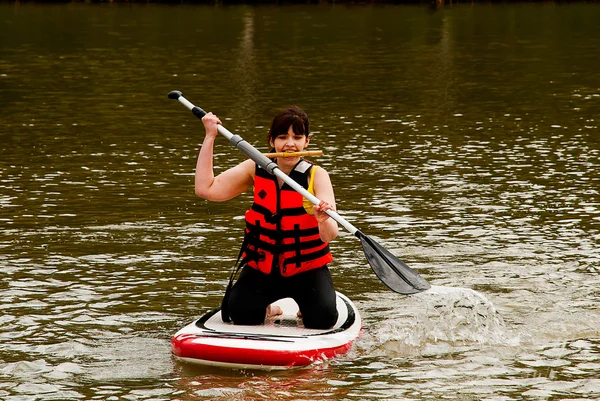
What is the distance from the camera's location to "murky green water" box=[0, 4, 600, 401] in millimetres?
7352

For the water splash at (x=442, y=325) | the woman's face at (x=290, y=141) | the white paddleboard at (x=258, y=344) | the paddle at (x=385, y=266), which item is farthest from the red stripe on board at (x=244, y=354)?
the woman's face at (x=290, y=141)

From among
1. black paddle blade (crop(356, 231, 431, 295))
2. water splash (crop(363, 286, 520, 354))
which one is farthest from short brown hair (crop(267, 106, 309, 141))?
water splash (crop(363, 286, 520, 354))

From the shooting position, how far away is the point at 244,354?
7.21 meters

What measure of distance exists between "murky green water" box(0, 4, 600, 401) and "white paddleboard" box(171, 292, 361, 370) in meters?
0.09

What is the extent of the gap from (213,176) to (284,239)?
0.60m

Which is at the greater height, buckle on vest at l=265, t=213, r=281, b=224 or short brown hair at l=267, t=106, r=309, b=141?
short brown hair at l=267, t=106, r=309, b=141

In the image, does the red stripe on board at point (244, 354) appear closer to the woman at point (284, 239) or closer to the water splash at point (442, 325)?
the woman at point (284, 239)

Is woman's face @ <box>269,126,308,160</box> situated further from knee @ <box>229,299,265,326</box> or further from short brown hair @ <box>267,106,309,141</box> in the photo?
knee @ <box>229,299,265,326</box>

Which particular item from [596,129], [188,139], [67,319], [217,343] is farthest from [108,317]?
[596,129]

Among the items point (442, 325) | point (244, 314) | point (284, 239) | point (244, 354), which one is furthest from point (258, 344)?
point (442, 325)

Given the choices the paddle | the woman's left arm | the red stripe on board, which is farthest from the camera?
the paddle

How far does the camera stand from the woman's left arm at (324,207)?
733 cm

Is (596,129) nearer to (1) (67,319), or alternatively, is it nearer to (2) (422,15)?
(1) (67,319)

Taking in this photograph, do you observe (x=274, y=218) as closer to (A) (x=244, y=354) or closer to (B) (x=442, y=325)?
(A) (x=244, y=354)
